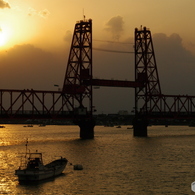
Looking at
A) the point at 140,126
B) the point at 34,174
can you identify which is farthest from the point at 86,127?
the point at 34,174

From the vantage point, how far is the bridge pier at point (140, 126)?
144625 mm

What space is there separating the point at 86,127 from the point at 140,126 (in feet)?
74.7

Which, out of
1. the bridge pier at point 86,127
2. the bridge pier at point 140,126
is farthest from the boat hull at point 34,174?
the bridge pier at point 140,126

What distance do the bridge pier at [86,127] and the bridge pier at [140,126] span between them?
63.7 ft

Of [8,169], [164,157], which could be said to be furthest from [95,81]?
[8,169]

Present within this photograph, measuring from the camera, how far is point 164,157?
85125 millimetres

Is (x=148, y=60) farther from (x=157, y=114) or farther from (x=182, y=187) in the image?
(x=182, y=187)

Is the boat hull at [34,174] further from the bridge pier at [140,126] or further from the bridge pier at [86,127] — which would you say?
the bridge pier at [140,126]

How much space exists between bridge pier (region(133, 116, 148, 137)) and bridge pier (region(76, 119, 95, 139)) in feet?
63.7

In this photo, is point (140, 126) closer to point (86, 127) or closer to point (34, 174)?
point (86, 127)

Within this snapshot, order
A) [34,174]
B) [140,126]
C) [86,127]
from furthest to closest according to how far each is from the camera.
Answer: [140,126]
[86,127]
[34,174]

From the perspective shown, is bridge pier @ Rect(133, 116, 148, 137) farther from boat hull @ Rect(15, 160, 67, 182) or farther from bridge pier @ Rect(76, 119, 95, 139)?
boat hull @ Rect(15, 160, 67, 182)

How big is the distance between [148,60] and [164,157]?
219 feet

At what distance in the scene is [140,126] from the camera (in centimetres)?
14638
